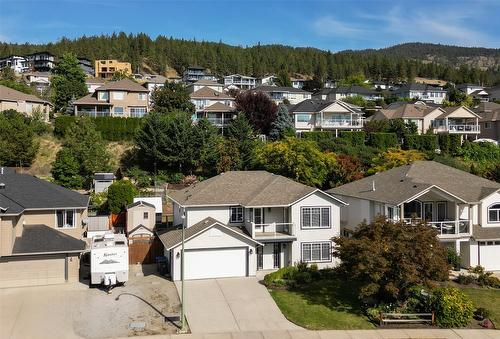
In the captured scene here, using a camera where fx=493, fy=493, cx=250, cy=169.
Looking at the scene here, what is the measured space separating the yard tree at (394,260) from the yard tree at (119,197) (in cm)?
2334

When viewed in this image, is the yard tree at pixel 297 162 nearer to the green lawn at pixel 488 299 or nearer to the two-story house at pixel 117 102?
the green lawn at pixel 488 299

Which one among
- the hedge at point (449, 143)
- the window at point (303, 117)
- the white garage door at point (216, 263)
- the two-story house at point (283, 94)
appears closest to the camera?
the white garage door at point (216, 263)

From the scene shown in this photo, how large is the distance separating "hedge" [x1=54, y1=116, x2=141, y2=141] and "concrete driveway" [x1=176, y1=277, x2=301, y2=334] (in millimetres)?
37413

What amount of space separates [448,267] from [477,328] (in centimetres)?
300

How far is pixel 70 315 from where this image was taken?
76.9 feet

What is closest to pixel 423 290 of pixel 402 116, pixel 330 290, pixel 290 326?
pixel 330 290

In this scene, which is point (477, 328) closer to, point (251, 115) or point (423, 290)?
point (423, 290)

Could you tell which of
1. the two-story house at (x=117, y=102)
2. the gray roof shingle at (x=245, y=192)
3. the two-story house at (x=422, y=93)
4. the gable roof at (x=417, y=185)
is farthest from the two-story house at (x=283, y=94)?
the gray roof shingle at (x=245, y=192)

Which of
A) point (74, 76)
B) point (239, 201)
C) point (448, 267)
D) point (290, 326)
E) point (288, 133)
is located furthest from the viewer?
point (74, 76)

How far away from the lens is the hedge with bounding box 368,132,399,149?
6525 cm

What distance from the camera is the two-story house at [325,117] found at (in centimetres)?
7206

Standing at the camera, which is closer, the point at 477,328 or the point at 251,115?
the point at 477,328

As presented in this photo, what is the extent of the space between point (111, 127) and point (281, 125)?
22.0 m

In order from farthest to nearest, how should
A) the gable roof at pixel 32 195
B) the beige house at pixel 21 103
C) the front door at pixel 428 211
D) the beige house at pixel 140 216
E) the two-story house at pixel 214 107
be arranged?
the two-story house at pixel 214 107, the beige house at pixel 21 103, the beige house at pixel 140 216, the front door at pixel 428 211, the gable roof at pixel 32 195
